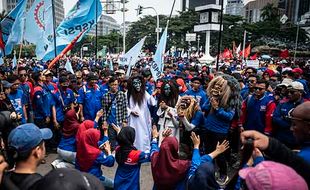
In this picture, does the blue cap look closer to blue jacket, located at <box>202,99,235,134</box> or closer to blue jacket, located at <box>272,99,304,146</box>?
blue jacket, located at <box>202,99,235,134</box>

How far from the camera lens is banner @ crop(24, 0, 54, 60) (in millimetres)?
7965

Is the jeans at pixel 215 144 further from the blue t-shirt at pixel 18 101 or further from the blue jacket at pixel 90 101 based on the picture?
the blue t-shirt at pixel 18 101

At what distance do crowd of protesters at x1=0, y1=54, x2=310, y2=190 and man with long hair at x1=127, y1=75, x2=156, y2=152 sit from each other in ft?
0.06

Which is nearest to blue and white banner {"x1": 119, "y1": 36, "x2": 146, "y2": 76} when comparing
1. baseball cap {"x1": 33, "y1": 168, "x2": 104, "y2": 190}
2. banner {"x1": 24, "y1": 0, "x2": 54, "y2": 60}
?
banner {"x1": 24, "y1": 0, "x2": 54, "y2": 60}

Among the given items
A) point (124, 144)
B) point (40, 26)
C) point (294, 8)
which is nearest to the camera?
point (124, 144)

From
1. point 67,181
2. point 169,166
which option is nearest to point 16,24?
point 169,166

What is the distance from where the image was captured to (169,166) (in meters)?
3.08

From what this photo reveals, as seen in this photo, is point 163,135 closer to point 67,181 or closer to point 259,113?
point 259,113

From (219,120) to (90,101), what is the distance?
9.85 ft

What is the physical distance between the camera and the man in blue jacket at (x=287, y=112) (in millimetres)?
4441

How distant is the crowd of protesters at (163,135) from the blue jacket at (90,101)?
0.02 metres

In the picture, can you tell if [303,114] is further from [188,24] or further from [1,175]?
[188,24]

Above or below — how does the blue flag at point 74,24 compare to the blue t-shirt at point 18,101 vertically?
above

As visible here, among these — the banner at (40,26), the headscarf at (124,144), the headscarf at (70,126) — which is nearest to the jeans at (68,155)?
the headscarf at (70,126)
